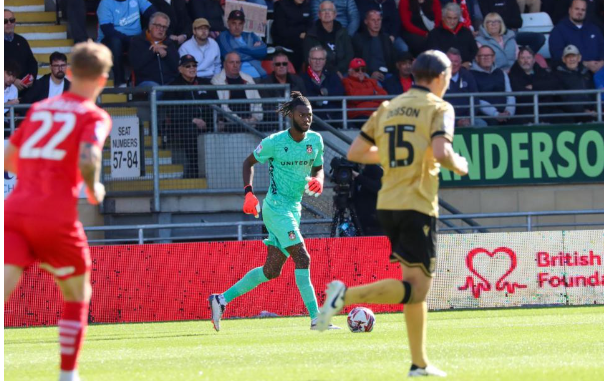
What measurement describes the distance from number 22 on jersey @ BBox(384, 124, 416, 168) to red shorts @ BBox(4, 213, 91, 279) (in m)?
2.15

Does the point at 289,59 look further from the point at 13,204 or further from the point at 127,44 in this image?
the point at 13,204

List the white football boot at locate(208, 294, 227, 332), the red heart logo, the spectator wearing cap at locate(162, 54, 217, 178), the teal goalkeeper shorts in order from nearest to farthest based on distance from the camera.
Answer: the teal goalkeeper shorts, the white football boot at locate(208, 294, 227, 332), the red heart logo, the spectator wearing cap at locate(162, 54, 217, 178)

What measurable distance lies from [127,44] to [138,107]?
1893 millimetres

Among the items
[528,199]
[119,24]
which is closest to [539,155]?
[528,199]

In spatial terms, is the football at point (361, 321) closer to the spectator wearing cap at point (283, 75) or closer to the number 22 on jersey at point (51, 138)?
the number 22 on jersey at point (51, 138)

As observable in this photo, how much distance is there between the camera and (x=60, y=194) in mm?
6566

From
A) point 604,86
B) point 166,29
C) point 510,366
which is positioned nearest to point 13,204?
point 510,366

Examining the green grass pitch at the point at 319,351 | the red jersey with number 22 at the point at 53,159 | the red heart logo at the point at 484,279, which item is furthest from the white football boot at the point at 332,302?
the red heart logo at the point at 484,279

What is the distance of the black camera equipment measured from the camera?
1739 centimetres

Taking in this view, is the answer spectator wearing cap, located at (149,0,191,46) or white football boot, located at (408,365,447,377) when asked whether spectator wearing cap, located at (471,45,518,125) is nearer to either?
spectator wearing cap, located at (149,0,191,46)

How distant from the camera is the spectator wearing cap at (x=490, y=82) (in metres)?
21.0

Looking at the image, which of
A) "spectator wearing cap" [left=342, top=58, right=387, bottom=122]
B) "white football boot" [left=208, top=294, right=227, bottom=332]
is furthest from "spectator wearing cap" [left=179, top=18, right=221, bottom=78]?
"white football boot" [left=208, top=294, right=227, bottom=332]

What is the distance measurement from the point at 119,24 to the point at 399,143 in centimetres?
1323

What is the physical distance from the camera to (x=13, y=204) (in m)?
6.55
